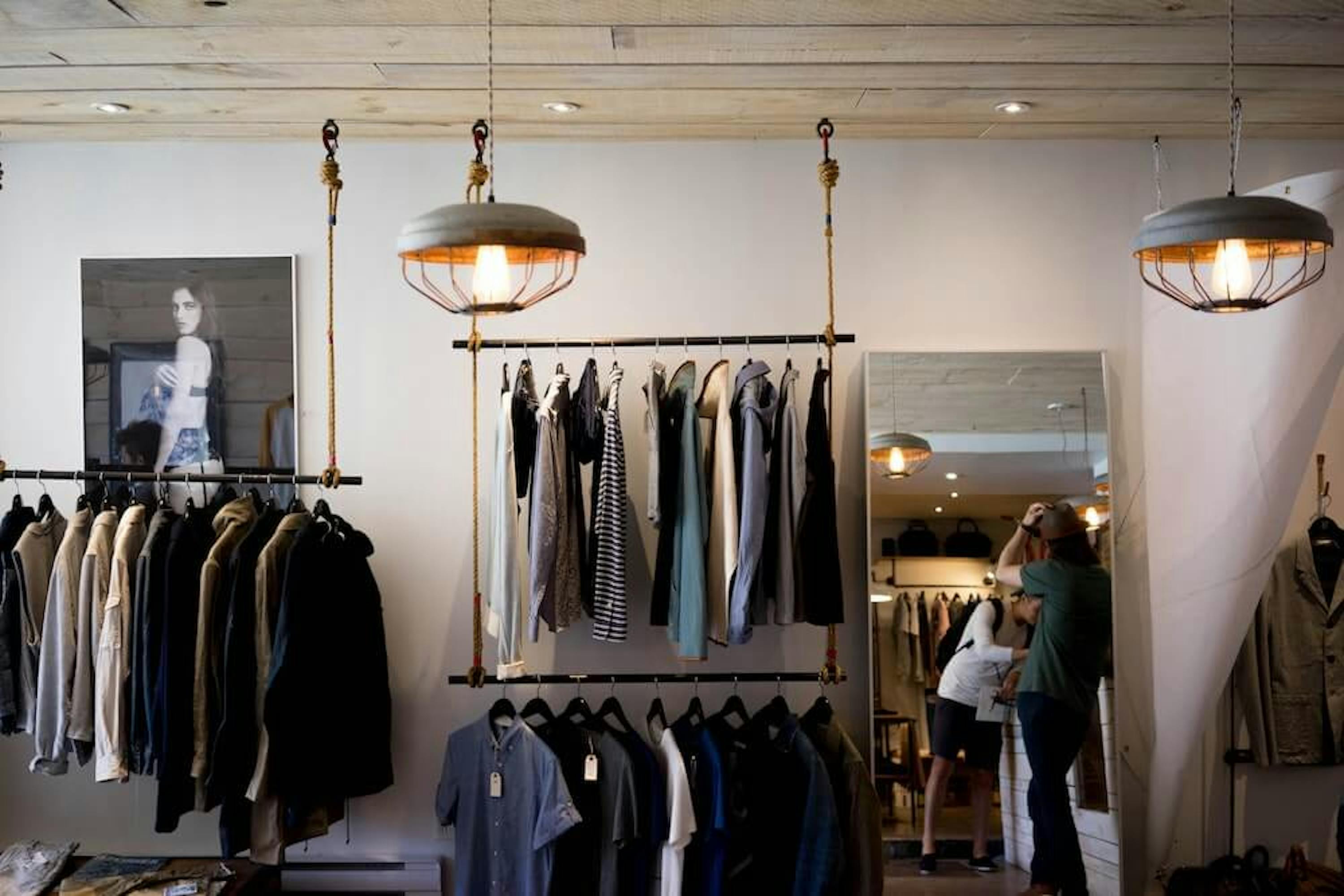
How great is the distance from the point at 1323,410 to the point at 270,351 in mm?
3193

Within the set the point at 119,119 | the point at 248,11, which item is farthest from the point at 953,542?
the point at 119,119

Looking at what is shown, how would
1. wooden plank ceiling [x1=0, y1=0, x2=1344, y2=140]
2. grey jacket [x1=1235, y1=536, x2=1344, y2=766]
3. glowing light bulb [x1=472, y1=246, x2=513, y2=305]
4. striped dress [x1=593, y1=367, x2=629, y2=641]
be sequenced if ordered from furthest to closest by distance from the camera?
grey jacket [x1=1235, y1=536, x2=1344, y2=766] < striped dress [x1=593, y1=367, x2=629, y2=641] < wooden plank ceiling [x1=0, y1=0, x2=1344, y2=140] < glowing light bulb [x1=472, y1=246, x2=513, y2=305]

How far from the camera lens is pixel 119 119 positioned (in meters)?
4.41

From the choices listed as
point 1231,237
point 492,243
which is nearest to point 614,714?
point 492,243

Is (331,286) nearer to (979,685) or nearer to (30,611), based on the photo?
(30,611)

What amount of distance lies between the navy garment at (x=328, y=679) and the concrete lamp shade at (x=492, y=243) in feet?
4.08

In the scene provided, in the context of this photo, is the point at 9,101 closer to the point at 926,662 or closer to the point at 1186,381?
the point at 926,662

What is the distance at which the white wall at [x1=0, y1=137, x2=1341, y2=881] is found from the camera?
4.61 m

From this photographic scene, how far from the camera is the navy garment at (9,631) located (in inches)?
166

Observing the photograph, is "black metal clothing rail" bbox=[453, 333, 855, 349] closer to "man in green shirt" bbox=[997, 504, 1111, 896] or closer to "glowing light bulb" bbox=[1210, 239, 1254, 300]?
"man in green shirt" bbox=[997, 504, 1111, 896]

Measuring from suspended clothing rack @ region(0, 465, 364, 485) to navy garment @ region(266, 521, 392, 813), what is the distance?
0.23m

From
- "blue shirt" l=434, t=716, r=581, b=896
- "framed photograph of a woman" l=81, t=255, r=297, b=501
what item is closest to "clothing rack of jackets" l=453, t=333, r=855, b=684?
"blue shirt" l=434, t=716, r=581, b=896

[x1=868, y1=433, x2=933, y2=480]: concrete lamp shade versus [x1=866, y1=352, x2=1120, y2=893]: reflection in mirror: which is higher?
[x1=868, y1=433, x2=933, y2=480]: concrete lamp shade

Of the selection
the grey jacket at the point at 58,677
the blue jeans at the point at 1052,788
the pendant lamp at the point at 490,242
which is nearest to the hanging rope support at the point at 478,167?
the pendant lamp at the point at 490,242
